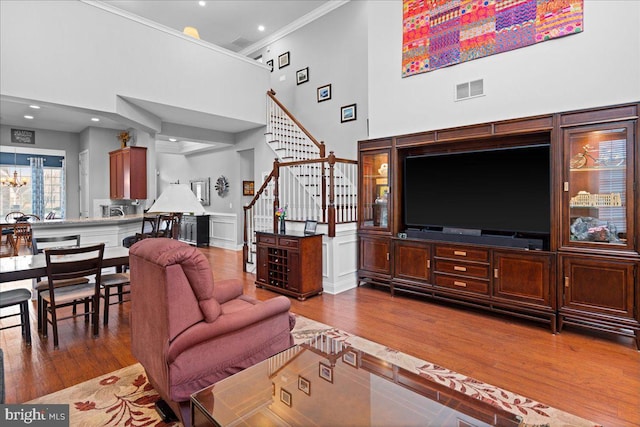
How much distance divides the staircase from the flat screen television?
3.47 ft

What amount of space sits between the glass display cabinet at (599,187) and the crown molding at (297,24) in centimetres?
570

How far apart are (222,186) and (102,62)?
4983 mm

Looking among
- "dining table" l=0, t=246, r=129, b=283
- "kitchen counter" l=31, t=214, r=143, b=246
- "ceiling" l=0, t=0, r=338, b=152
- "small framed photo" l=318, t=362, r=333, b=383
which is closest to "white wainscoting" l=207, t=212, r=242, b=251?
"ceiling" l=0, t=0, r=338, b=152

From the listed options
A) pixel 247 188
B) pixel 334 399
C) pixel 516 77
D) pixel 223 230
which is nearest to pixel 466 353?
pixel 334 399

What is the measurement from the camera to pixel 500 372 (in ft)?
8.73

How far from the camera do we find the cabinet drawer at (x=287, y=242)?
15.2ft

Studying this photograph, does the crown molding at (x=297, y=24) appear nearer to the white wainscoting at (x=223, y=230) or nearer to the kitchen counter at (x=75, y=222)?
the white wainscoting at (x=223, y=230)

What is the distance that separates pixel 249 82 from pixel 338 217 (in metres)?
4.02

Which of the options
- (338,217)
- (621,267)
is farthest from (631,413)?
(338,217)

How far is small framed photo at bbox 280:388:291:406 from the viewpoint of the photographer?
68.2 inches

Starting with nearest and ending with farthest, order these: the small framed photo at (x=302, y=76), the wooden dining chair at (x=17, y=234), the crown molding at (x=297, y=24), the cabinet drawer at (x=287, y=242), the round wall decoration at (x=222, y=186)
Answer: the cabinet drawer at (x=287, y=242)
the crown molding at (x=297, y=24)
the small framed photo at (x=302, y=76)
the wooden dining chair at (x=17, y=234)
the round wall decoration at (x=222, y=186)

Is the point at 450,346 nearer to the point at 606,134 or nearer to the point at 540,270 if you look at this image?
the point at 540,270

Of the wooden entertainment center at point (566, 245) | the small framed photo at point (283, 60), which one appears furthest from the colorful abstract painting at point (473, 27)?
the small framed photo at point (283, 60)

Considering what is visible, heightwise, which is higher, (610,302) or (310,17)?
(310,17)
